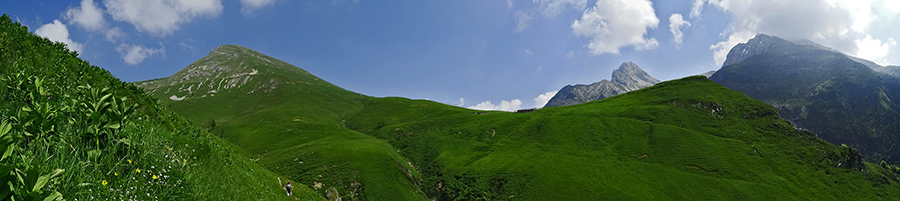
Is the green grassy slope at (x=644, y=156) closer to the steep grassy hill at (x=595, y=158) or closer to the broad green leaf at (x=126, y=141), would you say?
the steep grassy hill at (x=595, y=158)

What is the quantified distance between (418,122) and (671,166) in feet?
343

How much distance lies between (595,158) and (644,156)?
15.8m

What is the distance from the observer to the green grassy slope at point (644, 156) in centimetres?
9294

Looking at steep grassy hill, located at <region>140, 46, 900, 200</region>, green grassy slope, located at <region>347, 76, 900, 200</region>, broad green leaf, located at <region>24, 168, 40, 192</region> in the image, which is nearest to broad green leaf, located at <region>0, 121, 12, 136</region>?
broad green leaf, located at <region>24, 168, 40, 192</region>

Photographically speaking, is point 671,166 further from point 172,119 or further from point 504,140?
point 172,119

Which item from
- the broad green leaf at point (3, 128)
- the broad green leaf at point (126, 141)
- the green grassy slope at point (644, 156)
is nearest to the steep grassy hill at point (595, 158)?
the green grassy slope at point (644, 156)

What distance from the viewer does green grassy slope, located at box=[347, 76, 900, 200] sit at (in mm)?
92938

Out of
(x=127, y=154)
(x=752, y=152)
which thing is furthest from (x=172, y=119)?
(x=752, y=152)

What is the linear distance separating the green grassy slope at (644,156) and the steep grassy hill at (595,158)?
0.35 metres

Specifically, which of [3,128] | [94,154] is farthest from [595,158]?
[3,128]

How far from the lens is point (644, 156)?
365 feet

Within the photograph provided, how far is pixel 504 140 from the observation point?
134 meters

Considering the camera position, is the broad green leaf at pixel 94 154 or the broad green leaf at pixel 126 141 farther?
the broad green leaf at pixel 126 141

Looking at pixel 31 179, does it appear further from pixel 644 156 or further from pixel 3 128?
pixel 644 156
